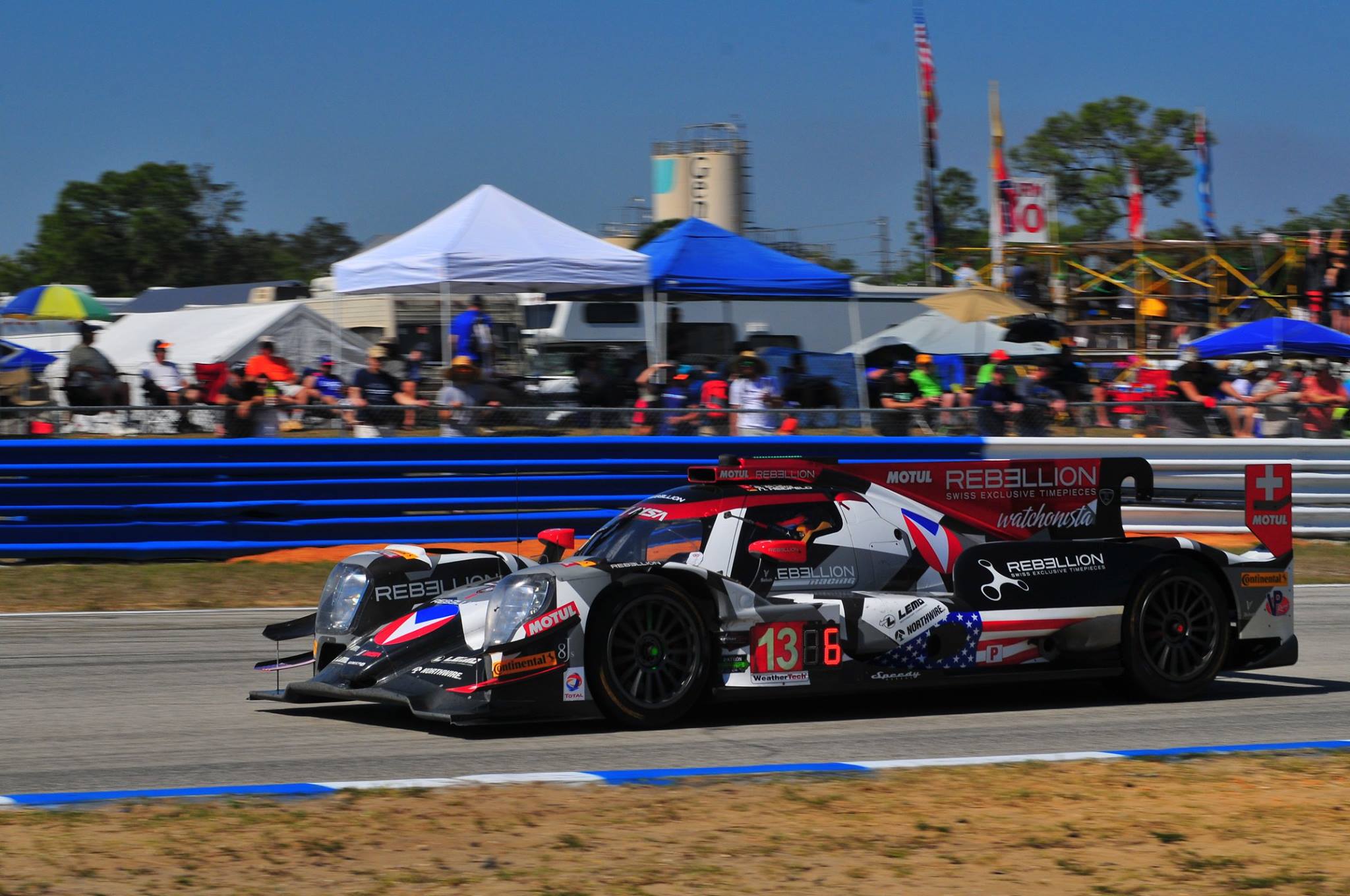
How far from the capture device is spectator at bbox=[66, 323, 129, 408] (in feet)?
47.0

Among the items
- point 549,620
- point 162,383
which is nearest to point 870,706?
point 549,620

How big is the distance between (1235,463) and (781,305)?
999cm

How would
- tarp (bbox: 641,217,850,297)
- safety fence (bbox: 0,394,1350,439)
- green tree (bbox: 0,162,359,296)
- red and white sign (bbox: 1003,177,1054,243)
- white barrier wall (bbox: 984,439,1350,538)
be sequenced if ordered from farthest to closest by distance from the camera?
green tree (bbox: 0,162,359,296)
red and white sign (bbox: 1003,177,1054,243)
tarp (bbox: 641,217,850,297)
white barrier wall (bbox: 984,439,1350,538)
safety fence (bbox: 0,394,1350,439)

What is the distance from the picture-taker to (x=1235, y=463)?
579 inches

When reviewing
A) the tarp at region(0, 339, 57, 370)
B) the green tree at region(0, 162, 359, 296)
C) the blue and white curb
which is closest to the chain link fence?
the tarp at region(0, 339, 57, 370)

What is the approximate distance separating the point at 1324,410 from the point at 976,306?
4.87 m

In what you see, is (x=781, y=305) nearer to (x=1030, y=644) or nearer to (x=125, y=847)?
(x=1030, y=644)

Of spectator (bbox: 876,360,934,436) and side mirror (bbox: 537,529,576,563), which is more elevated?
spectator (bbox: 876,360,934,436)

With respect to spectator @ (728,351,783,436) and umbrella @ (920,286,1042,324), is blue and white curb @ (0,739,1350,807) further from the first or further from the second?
umbrella @ (920,286,1042,324)

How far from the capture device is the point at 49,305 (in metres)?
22.6

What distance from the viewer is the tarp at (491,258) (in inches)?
635

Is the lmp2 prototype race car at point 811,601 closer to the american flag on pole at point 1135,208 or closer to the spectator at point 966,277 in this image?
the spectator at point 966,277

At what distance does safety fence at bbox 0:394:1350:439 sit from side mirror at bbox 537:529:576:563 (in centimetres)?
600

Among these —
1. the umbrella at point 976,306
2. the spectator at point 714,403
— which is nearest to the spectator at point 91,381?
the spectator at point 714,403
